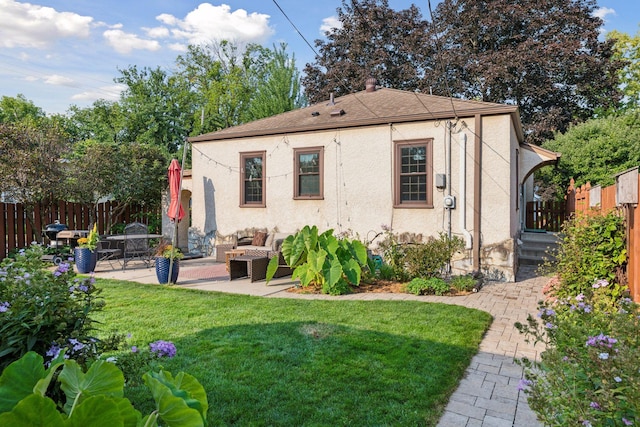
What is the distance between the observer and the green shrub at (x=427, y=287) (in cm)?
759

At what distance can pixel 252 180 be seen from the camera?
12398mm

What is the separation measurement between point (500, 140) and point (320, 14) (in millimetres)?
4719

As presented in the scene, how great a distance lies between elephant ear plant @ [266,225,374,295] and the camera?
7512mm

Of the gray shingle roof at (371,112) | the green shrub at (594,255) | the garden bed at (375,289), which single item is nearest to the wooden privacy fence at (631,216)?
the green shrub at (594,255)

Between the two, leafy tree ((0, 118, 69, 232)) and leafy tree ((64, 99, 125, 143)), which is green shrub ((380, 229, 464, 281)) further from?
leafy tree ((64, 99, 125, 143))

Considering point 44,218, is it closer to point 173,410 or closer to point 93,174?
point 93,174

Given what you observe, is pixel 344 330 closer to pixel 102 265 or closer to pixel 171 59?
pixel 102 265

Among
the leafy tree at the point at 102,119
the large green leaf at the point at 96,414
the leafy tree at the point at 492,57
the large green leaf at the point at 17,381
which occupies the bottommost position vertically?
the large green leaf at the point at 17,381

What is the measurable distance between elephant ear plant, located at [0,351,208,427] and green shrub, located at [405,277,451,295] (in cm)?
666

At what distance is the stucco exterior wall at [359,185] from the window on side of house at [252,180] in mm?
170

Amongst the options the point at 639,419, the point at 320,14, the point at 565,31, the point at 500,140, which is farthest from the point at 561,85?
the point at 639,419

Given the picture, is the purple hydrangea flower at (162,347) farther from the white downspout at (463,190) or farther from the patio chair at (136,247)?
the patio chair at (136,247)

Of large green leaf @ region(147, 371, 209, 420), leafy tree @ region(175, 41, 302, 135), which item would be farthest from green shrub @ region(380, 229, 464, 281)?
leafy tree @ region(175, 41, 302, 135)

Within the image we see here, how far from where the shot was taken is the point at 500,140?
29.9 feet
